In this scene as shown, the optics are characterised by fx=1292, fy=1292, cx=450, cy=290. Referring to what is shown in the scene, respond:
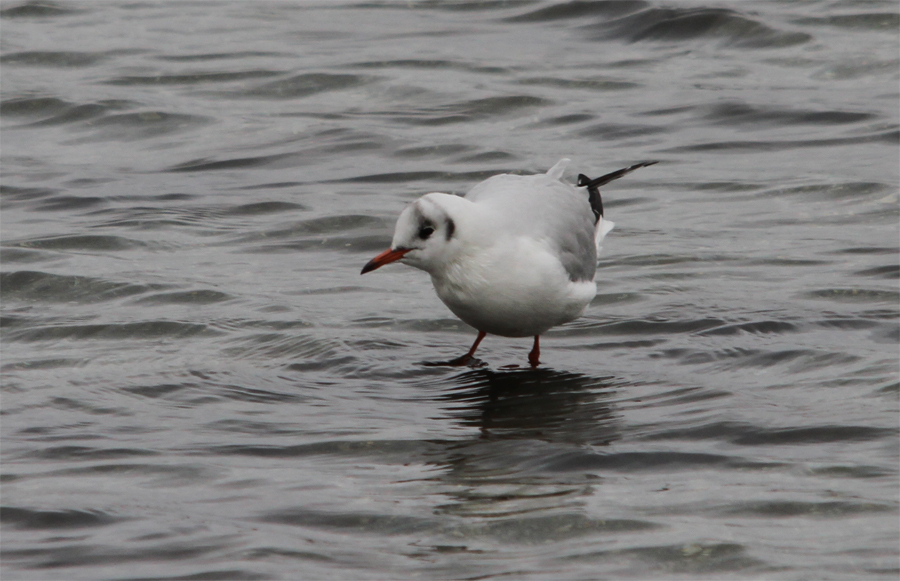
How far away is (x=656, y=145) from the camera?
38.1ft

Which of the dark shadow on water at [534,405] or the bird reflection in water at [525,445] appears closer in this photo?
the bird reflection in water at [525,445]

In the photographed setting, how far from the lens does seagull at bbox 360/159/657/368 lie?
614cm

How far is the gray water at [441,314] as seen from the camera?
4.85 metres

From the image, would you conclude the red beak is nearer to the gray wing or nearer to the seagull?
the seagull

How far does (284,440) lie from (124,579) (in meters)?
1.43

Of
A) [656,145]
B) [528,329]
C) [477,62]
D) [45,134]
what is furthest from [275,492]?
[477,62]

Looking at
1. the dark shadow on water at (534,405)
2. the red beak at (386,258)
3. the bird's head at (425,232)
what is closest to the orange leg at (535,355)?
the dark shadow on water at (534,405)

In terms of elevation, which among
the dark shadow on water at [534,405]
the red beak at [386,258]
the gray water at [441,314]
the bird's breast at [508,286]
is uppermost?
the red beak at [386,258]

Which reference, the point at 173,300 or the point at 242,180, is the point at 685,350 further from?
the point at 242,180

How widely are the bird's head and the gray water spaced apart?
748 millimetres

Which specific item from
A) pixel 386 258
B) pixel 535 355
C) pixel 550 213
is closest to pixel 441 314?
pixel 535 355

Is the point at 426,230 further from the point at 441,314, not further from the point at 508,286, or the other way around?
the point at 441,314

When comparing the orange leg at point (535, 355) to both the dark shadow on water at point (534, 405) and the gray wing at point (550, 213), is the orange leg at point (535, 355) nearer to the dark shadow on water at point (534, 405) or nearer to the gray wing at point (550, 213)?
the dark shadow on water at point (534, 405)

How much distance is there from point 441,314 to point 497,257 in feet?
5.79
